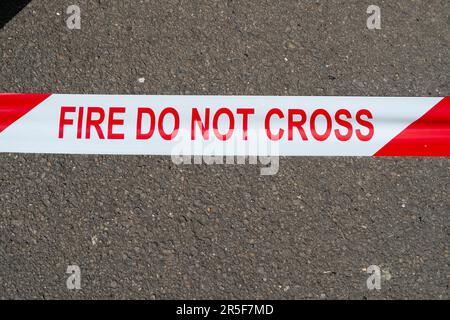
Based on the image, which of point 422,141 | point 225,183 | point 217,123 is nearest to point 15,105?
point 217,123

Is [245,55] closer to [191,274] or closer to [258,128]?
[258,128]

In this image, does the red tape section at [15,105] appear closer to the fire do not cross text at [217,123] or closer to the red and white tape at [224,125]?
the red and white tape at [224,125]

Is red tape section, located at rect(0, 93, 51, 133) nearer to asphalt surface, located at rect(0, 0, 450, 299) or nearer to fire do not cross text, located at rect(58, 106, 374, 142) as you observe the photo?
asphalt surface, located at rect(0, 0, 450, 299)

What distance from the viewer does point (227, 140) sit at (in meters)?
3.15

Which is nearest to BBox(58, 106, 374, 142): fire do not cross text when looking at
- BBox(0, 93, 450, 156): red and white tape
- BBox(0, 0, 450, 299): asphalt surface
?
BBox(0, 93, 450, 156): red and white tape

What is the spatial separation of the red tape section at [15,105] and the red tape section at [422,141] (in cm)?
234

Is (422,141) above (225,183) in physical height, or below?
above

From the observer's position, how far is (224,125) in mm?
3166

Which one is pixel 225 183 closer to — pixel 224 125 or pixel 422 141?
pixel 224 125

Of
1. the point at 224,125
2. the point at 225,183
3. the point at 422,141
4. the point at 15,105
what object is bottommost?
the point at 225,183

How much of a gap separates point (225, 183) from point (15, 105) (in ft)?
4.99

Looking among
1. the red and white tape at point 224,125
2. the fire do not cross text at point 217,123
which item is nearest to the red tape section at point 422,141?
the red and white tape at point 224,125
